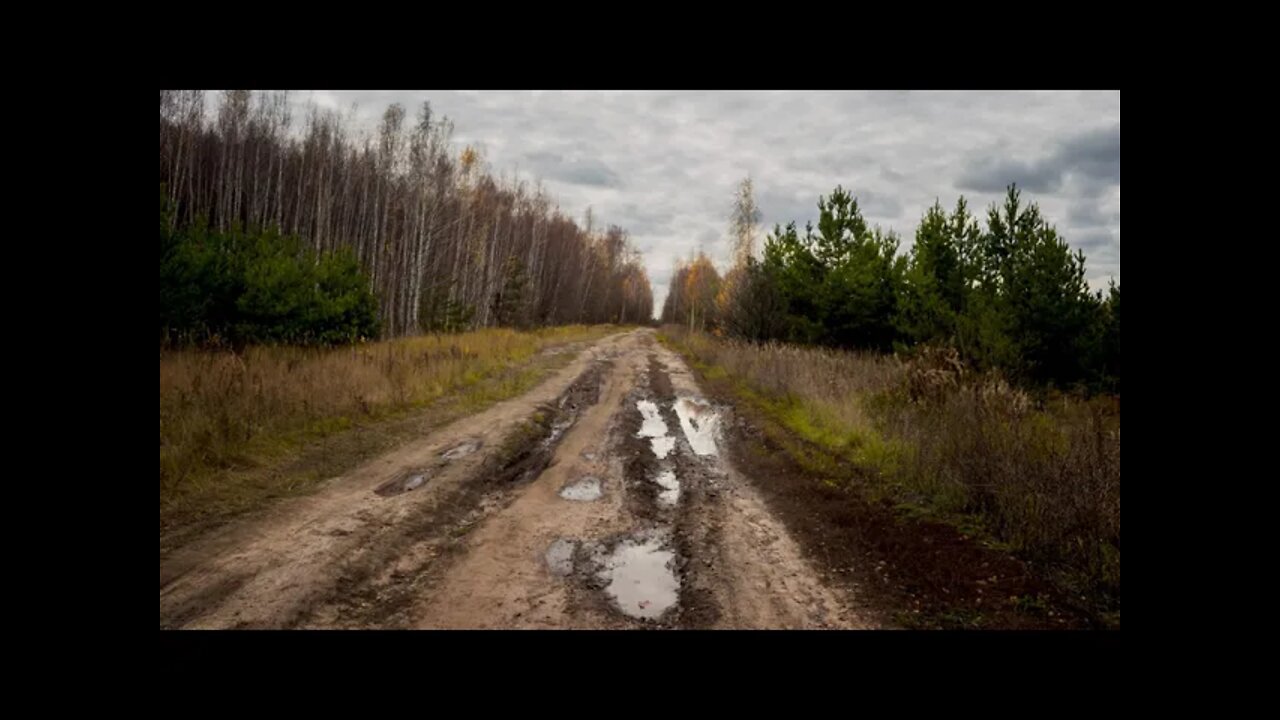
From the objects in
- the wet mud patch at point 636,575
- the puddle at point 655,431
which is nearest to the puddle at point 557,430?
the puddle at point 655,431

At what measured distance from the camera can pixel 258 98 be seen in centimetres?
3136

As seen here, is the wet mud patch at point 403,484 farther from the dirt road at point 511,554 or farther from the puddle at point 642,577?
the puddle at point 642,577

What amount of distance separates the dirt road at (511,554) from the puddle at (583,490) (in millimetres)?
22

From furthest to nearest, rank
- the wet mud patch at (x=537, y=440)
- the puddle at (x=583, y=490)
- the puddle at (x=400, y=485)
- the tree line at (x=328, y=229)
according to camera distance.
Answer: the tree line at (x=328, y=229) < the wet mud patch at (x=537, y=440) < the puddle at (x=583, y=490) < the puddle at (x=400, y=485)

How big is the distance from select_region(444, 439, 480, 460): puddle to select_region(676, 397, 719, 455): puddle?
3.07 meters

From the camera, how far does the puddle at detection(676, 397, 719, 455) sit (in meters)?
8.45

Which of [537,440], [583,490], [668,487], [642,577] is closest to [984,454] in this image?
[668,487]

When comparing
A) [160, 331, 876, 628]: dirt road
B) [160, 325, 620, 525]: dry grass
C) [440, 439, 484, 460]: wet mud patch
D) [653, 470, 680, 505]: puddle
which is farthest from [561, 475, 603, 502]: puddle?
[160, 325, 620, 525]: dry grass

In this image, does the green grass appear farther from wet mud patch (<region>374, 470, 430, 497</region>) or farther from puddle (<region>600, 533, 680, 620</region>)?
puddle (<region>600, 533, 680, 620</region>)

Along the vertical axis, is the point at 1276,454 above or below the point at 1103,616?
above

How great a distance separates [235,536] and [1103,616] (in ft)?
19.4

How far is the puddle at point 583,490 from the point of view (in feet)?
18.9
